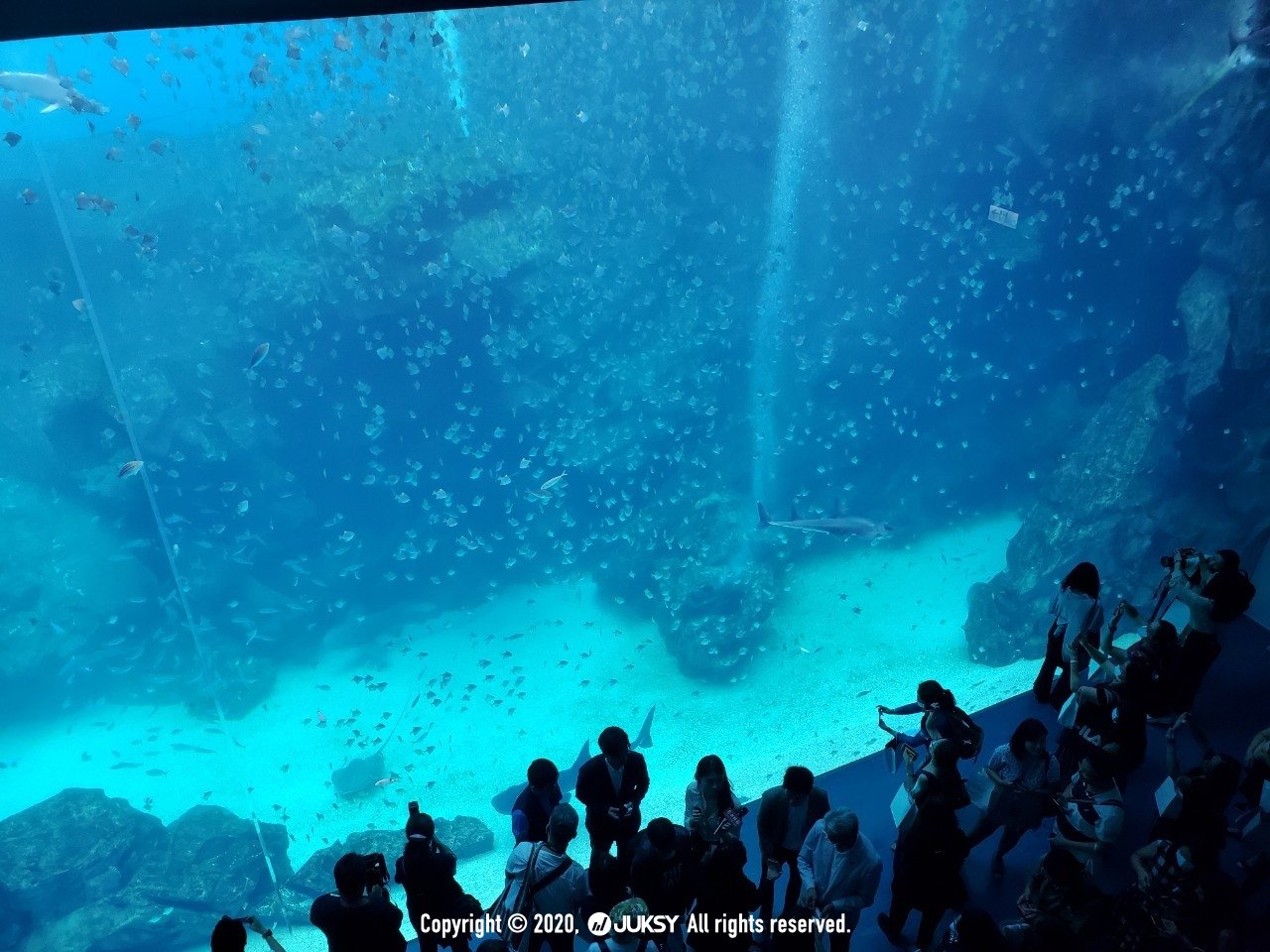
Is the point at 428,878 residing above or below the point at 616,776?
below

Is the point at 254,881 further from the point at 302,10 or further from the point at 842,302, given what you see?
the point at 842,302

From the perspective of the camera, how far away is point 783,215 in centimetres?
2002

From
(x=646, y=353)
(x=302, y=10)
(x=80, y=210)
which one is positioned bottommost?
(x=302, y=10)

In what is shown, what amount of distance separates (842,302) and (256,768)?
60.8 ft

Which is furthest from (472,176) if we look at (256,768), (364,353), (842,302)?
(256,768)

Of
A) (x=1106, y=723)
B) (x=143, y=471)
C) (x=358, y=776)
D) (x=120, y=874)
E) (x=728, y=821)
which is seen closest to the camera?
(x=728, y=821)

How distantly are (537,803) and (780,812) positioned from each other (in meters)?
1.26

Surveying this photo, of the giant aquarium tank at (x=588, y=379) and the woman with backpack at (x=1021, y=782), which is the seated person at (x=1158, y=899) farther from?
the giant aquarium tank at (x=588, y=379)

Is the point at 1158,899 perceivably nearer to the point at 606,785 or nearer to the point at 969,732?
the point at 969,732

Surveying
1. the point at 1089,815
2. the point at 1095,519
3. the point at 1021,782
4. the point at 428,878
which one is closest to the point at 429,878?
the point at 428,878

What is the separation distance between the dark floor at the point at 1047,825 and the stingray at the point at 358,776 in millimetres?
10157

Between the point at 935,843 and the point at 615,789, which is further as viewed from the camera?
the point at 615,789

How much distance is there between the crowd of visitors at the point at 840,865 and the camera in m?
3.05

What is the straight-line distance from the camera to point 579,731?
1355 cm
